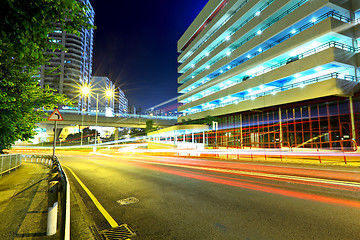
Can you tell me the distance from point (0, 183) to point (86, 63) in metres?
131

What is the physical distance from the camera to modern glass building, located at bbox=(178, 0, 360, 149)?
2219cm

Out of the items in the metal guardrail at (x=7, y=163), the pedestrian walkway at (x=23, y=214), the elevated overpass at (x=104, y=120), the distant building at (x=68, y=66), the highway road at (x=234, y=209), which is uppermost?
the distant building at (x=68, y=66)

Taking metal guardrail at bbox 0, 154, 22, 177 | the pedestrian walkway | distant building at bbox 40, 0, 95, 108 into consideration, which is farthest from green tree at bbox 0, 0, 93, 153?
distant building at bbox 40, 0, 95, 108

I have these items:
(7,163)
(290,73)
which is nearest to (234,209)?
(7,163)

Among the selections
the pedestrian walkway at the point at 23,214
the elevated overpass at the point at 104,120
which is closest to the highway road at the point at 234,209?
the pedestrian walkway at the point at 23,214

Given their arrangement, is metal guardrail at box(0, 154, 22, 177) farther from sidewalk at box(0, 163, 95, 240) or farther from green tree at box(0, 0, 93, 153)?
green tree at box(0, 0, 93, 153)

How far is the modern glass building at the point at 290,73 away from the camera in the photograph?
22.2 metres

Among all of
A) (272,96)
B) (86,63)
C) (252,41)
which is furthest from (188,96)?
(86,63)

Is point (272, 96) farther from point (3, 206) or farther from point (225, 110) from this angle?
point (3, 206)

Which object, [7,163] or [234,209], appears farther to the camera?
[7,163]

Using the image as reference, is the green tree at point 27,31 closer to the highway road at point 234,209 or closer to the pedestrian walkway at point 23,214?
the pedestrian walkway at point 23,214

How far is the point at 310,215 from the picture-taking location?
441cm

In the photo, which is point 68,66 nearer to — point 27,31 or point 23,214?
point 23,214

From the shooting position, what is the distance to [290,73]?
87.1 ft
